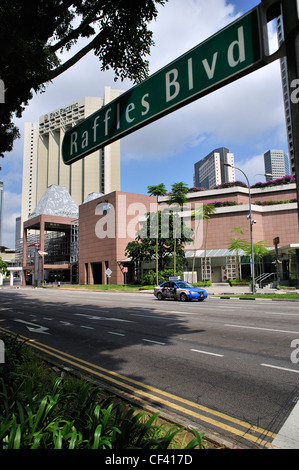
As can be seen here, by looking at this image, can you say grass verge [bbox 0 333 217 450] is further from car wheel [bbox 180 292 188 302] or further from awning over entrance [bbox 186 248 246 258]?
awning over entrance [bbox 186 248 246 258]

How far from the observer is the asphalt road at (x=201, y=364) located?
4.02 m

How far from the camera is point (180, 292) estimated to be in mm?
21969

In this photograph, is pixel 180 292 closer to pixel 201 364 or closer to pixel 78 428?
pixel 201 364

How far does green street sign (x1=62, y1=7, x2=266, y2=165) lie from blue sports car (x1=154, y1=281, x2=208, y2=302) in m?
18.3

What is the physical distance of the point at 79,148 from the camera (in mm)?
4441

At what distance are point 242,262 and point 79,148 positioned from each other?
4404cm

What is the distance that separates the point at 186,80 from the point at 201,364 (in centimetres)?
537

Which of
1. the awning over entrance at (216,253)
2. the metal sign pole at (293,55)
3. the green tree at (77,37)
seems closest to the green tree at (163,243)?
the awning over entrance at (216,253)

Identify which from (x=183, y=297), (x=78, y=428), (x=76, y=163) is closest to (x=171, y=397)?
(x=78, y=428)

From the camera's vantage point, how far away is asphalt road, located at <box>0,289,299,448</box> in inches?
158

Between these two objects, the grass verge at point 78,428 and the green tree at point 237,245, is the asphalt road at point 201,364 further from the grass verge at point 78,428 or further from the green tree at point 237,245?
the green tree at point 237,245

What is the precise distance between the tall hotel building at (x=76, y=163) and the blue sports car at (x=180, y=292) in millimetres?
120757

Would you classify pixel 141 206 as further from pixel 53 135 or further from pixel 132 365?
pixel 53 135

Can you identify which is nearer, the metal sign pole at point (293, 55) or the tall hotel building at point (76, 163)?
the metal sign pole at point (293, 55)
